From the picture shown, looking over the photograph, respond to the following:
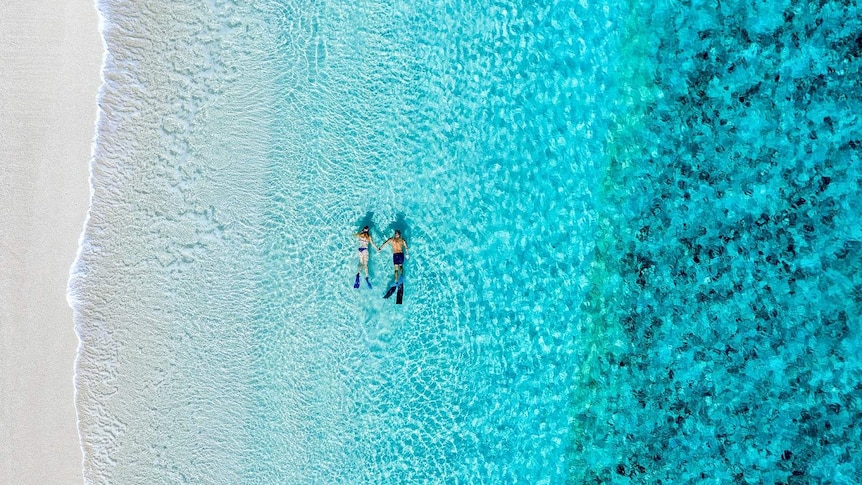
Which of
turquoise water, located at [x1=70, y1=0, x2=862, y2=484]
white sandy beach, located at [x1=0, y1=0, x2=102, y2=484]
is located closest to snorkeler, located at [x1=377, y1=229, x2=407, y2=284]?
turquoise water, located at [x1=70, y1=0, x2=862, y2=484]

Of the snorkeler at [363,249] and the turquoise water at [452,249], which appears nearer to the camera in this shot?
the turquoise water at [452,249]

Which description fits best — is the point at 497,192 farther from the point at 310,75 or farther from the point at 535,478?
the point at 535,478

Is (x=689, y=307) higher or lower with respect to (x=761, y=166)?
lower

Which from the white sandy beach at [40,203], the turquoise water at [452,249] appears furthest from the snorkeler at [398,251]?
the white sandy beach at [40,203]

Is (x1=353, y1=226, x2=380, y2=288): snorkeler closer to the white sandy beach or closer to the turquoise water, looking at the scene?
the turquoise water

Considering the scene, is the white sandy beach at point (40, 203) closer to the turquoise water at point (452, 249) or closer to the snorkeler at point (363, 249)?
the turquoise water at point (452, 249)

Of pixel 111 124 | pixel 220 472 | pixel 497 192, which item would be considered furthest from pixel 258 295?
pixel 497 192

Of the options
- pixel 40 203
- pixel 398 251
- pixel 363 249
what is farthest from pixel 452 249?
pixel 40 203
